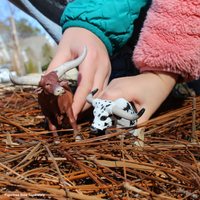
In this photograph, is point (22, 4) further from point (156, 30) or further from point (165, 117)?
point (165, 117)

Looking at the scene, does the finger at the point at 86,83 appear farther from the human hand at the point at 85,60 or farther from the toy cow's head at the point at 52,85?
the toy cow's head at the point at 52,85

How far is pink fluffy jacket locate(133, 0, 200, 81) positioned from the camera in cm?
93

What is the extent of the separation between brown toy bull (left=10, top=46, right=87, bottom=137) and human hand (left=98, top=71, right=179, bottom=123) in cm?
20

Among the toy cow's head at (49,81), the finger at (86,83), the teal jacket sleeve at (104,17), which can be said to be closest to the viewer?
the toy cow's head at (49,81)

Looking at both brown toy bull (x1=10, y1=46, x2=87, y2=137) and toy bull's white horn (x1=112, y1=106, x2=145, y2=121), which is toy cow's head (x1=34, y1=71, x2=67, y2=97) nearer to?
brown toy bull (x1=10, y1=46, x2=87, y2=137)

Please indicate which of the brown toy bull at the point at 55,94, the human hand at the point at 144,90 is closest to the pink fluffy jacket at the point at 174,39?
the human hand at the point at 144,90

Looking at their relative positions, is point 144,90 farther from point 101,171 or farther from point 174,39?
point 101,171

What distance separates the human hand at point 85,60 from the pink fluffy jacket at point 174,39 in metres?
0.26

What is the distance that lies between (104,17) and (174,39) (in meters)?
0.47

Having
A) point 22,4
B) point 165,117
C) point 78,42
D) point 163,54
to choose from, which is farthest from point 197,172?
point 22,4

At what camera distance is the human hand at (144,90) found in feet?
3.03

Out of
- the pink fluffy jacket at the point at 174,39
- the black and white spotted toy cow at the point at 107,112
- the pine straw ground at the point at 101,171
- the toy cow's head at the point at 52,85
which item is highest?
the pink fluffy jacket at the point at 174,39

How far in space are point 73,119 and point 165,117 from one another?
48 centimetres

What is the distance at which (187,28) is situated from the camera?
0.93m
